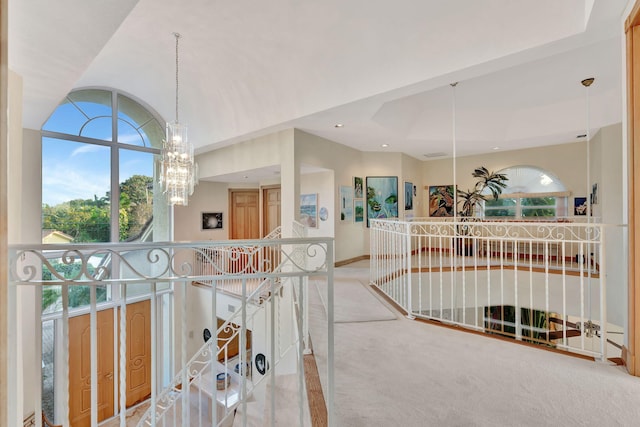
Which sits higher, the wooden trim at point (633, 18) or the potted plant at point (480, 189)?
the wooden trim at point (633, 18)

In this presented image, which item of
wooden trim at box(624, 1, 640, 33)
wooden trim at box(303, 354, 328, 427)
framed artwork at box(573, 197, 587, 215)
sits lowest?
wooden trim at box(303, 354, 328, 427)

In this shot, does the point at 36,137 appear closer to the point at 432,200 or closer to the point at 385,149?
the point at 385,149

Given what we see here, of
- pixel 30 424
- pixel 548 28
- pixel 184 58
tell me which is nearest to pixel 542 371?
pixel 548 28

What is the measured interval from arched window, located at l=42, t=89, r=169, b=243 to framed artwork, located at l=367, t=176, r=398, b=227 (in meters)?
5.04

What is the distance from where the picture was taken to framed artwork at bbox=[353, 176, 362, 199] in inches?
259

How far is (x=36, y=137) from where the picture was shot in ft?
13.2

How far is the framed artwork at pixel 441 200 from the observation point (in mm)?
A: 7953

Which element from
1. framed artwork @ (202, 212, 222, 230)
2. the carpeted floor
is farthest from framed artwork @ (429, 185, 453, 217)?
framed artwork @ (202, 212, 222, 230)

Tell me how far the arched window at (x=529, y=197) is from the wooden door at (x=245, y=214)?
6.58 metres

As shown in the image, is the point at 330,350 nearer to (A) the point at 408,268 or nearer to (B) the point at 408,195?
(A) the point at 408,268

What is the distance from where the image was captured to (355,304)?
3.59 metres

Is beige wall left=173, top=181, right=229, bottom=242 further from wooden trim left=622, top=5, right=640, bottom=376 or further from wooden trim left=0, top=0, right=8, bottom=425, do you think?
wooden trim left=622, top=5, right=640, bottom=376

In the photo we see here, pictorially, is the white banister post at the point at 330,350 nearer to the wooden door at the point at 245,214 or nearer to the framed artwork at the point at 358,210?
the framed artwork at the point at 358,210

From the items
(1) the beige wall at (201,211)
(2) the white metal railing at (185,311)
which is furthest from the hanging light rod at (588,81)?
(1) the beige wall at (201,211)
